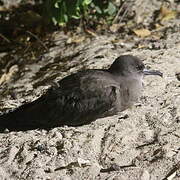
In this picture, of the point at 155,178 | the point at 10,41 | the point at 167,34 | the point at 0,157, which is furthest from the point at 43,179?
the point at 10,41

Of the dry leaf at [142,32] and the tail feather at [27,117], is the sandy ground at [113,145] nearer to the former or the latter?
the tail feather at [27,117]

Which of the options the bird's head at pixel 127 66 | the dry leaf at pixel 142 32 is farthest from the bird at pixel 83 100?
the dry leaf at pixel 142 32

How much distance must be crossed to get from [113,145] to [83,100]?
2.02 ft

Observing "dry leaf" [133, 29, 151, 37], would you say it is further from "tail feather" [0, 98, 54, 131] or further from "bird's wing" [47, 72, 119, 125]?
"tail feather" [0, 98, 54, 131]

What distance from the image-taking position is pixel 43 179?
4.37 metres

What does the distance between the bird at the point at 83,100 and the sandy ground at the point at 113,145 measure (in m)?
0.09

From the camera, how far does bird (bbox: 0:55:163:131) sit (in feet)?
16.6

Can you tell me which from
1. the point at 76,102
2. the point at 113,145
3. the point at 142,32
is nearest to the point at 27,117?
the point at 76,102

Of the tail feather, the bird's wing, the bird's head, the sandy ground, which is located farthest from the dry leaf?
the tail feather

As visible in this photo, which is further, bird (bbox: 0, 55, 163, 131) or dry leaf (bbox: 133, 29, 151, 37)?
dry leaf (bbox: 133, 29, 151, 37)

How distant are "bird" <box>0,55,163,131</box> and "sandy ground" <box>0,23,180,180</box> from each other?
0.09m

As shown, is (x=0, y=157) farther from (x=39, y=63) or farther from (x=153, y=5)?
(x=153, y=5)

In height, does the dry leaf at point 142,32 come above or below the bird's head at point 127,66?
below

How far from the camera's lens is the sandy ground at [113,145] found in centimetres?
434
